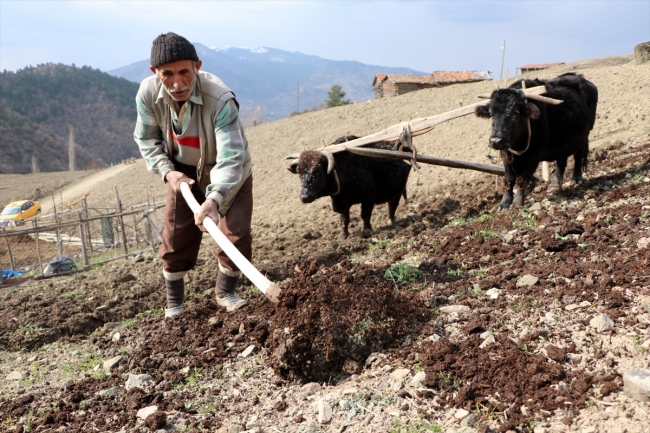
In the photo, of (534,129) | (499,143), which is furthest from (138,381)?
(534,129)

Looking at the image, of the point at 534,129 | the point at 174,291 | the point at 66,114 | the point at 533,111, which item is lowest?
the point at 174,291

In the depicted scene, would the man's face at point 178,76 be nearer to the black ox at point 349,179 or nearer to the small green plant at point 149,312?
the small green plant at point 149,312

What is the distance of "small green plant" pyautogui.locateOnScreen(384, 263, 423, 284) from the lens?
14.1ft

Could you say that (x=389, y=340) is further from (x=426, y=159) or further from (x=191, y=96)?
(x=426, y=159)

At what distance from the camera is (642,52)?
20109 mm

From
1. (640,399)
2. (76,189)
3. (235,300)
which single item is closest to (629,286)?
(640,399)

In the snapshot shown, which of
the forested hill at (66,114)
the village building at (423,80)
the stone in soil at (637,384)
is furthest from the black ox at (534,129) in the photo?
the forested hill at (66,114)

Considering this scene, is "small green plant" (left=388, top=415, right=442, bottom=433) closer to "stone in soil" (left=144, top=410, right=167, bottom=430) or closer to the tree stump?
"stone in soil" (left=144, top=410, right=167, bottom=430)

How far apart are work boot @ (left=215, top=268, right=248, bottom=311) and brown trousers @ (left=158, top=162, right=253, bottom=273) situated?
76 mm

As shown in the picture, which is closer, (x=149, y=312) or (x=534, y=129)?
(x=149, y=312)

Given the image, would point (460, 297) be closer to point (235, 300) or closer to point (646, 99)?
point (235, 300)

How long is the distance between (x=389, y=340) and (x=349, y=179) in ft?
14.1

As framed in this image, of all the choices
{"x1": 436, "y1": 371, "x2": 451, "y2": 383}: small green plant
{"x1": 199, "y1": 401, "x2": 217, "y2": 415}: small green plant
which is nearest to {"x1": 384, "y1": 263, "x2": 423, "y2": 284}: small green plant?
{"x1": 436, "y1": 371, "x2": 451, "y2": 383}: small green plant

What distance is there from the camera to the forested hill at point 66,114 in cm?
6819
